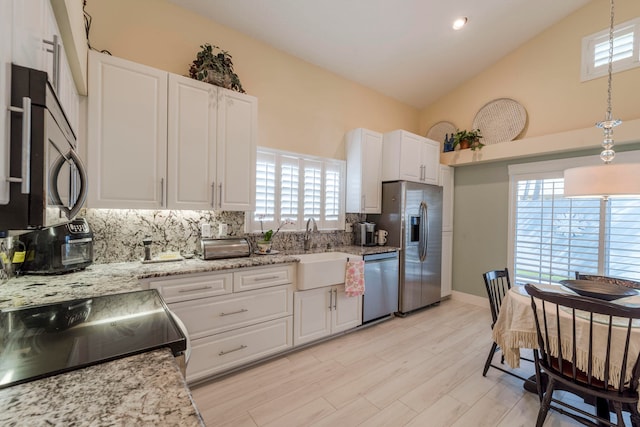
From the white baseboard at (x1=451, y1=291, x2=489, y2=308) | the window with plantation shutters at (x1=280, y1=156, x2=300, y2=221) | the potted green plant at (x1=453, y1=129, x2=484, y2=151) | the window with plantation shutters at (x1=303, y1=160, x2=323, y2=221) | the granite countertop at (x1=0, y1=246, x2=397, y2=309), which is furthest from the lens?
the white baseboard at (x1=451, y1=291, x2=489, y2=308)

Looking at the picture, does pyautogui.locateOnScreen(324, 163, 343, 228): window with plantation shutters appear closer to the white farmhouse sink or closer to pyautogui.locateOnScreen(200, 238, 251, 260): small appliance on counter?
the white farmhouse sink

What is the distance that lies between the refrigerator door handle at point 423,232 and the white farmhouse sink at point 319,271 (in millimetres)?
1403

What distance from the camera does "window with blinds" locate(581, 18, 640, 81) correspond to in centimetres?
302

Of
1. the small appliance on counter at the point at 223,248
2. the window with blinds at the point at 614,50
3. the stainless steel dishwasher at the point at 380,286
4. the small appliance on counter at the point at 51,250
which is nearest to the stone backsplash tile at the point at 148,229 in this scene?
the small appliance on counter at the point at 223,248

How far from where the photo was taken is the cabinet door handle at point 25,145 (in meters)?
0.64

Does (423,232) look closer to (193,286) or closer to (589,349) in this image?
(589,349)

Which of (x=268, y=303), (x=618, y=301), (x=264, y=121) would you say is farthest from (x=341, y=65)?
(x=618, y=301)

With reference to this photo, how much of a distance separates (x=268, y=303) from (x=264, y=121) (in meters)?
1.99

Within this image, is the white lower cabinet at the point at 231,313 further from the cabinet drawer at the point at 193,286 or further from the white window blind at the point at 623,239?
the white window blind at the point at 623,239

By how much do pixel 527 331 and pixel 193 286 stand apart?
2429 millimetres

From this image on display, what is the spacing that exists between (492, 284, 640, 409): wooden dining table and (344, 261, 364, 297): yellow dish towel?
4.31ft

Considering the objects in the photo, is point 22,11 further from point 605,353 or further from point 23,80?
point 605,353

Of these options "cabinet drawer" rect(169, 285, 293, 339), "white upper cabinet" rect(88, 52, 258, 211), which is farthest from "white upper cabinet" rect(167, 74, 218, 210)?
"cabinet drawer" rect(169, 285, 293, 339)

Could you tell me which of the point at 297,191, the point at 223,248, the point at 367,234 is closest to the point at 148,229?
the point at 223,248
